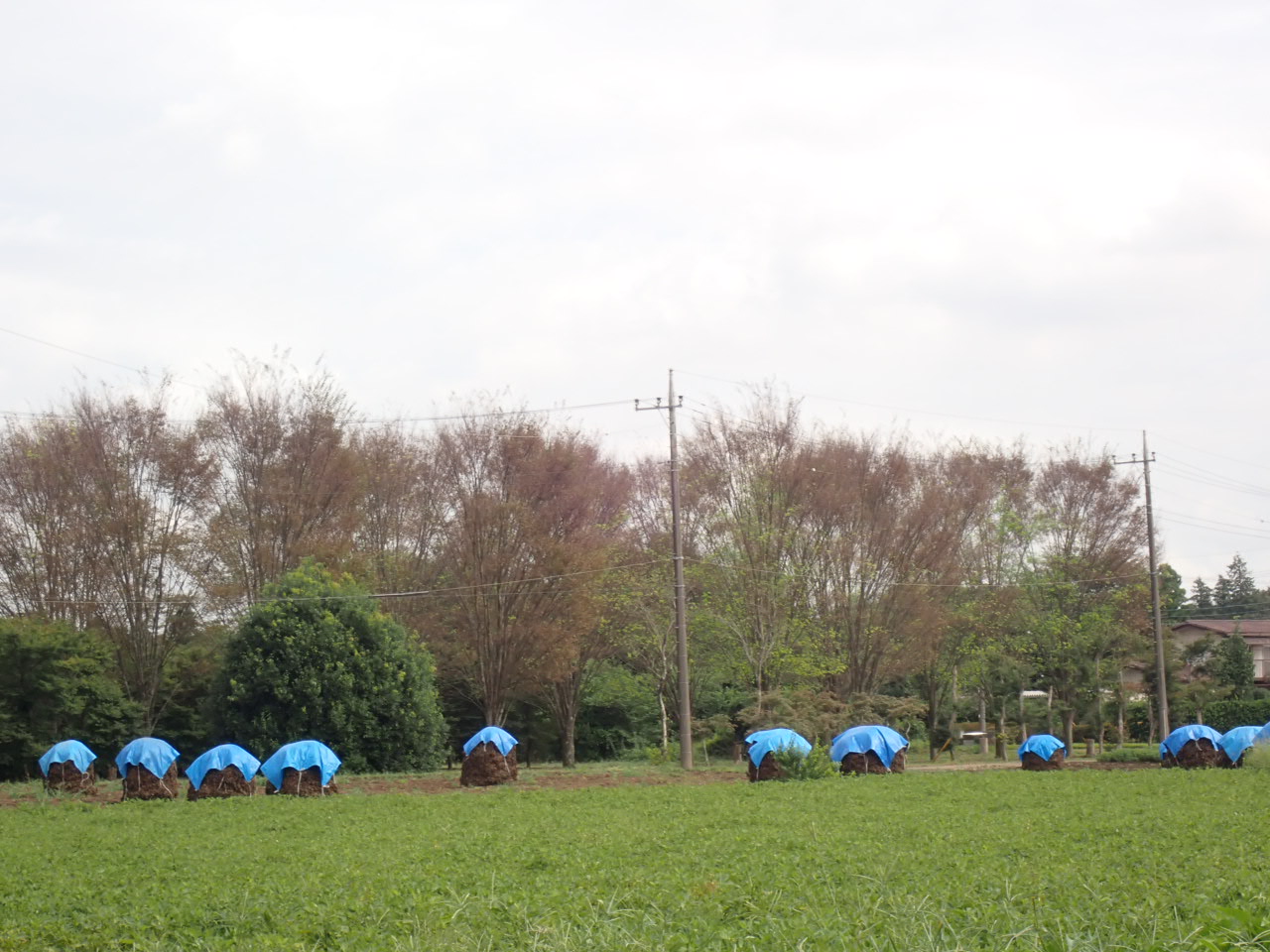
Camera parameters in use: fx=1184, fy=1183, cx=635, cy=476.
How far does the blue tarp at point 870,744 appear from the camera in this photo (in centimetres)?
2512

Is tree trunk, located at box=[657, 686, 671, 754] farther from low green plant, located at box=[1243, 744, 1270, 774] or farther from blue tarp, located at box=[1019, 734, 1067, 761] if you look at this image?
low green plant, located at box=[1243, 744, 1270, 774]

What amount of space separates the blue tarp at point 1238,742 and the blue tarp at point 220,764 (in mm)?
20240

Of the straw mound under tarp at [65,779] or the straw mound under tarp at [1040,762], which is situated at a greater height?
the straw mound under tarp at [65,779]

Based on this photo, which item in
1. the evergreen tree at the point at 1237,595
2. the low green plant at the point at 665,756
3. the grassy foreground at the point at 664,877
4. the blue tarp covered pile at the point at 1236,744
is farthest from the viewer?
the evergreen tree at the point at 1237,595

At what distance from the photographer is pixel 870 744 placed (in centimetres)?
2512

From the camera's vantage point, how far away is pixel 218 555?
34.5 m

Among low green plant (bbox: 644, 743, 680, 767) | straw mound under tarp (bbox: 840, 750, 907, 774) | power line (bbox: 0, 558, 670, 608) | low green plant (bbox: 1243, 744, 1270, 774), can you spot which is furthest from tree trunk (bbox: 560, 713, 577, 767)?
low green plant (bbox: 1243, 744, 1270, 774)

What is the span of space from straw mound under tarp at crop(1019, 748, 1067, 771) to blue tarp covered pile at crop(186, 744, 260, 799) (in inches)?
665

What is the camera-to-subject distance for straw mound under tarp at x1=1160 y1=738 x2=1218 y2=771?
26.0m

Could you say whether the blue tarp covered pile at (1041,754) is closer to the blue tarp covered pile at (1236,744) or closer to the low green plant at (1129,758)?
the low green plant at (1129,758)

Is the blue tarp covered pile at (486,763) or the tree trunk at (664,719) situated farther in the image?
the tree trunk at (664,719)

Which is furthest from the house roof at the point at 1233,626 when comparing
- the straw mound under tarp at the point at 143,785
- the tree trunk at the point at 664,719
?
the straw mound under tarp at the point at 143,785

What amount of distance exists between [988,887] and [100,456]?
30.8 metres

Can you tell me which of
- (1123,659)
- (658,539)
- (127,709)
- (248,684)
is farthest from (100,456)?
(1123,659)
